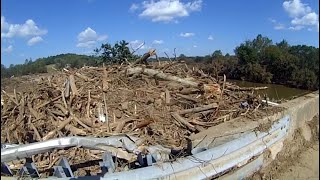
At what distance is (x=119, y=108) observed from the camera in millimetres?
4762

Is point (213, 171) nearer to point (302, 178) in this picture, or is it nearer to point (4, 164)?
point (302, 178)

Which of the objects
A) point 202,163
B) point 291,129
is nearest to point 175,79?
point 291,129

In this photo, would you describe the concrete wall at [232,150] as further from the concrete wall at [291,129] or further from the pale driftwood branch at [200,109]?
the pale driftwood branch at [200,109]

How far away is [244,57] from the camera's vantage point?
26.9 m

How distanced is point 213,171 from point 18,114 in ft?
8.89

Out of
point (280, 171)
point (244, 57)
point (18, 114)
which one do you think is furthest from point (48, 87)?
point (244, 57)

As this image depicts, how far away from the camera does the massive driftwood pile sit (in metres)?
4.26

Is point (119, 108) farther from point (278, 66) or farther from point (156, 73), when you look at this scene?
point (278, 66)

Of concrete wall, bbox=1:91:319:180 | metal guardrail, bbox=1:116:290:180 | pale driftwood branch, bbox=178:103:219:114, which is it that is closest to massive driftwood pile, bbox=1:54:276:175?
pale driftwood branch, bbox=178:103:219:114

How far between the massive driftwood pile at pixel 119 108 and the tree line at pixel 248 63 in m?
0.95

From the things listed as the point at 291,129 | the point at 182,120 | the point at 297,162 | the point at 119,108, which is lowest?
the point at 297,162

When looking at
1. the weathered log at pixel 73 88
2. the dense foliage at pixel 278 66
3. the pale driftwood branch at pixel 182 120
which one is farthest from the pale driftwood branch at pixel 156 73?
the dense foliage at pixel 278 66

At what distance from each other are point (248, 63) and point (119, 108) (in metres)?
21.7

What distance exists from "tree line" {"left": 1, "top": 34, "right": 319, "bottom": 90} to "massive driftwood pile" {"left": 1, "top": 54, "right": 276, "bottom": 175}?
0.95 meters
